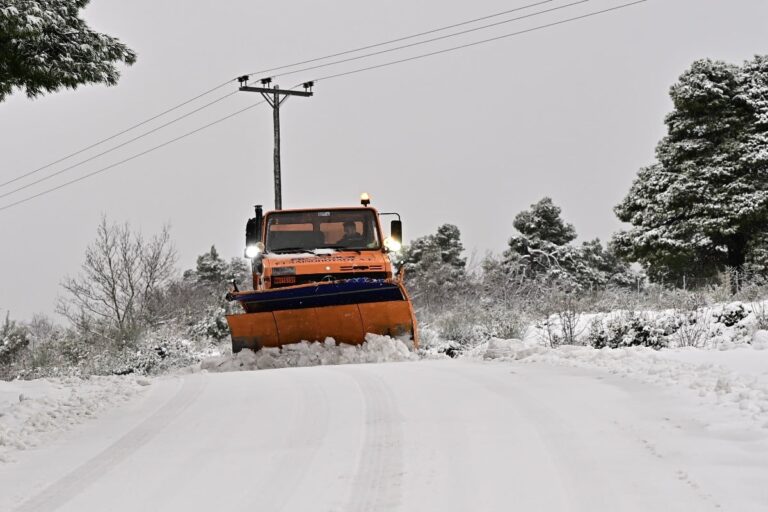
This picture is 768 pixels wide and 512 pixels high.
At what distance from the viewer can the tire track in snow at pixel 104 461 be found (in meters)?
3.28

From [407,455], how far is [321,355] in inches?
230

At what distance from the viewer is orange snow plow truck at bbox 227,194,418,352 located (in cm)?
942

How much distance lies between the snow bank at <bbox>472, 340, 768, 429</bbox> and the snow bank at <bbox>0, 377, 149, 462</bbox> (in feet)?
13.7

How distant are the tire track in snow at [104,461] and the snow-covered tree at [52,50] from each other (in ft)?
12.1

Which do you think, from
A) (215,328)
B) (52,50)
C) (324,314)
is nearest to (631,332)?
(324,314)

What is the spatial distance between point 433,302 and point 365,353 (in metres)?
16.0

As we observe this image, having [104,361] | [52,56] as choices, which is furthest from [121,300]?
[52,56]

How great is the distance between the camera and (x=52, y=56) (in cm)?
708

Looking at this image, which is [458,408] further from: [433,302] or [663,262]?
[433,302]

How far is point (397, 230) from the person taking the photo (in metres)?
10.2

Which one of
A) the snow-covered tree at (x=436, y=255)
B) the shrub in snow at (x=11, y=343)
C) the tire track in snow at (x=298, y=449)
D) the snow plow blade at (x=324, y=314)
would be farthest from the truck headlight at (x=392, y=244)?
the snow-covered tree at (x=436, y=255)

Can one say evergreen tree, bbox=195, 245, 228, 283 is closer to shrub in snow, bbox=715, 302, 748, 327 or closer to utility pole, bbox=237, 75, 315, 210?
utility pole, bbox=237, 75, 315, 210

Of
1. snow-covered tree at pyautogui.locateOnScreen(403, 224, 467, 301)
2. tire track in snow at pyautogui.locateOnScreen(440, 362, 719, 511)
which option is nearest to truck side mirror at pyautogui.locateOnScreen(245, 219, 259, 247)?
tire track in snow at pyautogui.locateOnScreen(440, 362, 719, 511)

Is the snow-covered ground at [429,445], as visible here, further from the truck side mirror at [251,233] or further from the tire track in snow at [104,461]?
the truck side mirror at [251,233]
